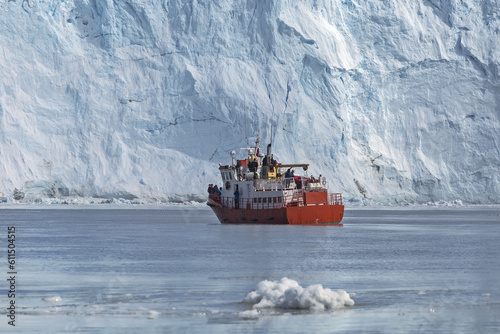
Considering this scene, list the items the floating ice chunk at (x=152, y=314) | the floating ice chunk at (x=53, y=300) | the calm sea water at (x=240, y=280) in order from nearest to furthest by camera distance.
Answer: the calm sea water at (x=240, y=280), the floating ice chunk at (x=152, y=314), the floating ice chunk at (x=53, y=300)

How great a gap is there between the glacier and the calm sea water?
54.8 ft

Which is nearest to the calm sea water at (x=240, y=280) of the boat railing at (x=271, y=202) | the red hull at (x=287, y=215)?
the red hull at (x=287, y=215)

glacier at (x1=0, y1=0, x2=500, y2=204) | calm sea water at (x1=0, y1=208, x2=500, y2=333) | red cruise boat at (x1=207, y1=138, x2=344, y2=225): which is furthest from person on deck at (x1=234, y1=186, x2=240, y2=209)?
glacier at (x1=0, y1=0, x2=500, y2=204)

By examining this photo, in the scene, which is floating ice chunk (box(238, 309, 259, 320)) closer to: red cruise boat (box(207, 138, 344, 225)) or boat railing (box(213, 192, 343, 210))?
red cruise boat (box(207, 138, 344, 225))

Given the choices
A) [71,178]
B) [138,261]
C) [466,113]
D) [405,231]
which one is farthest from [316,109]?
[138,261]

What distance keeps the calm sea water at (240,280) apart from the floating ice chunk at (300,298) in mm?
110

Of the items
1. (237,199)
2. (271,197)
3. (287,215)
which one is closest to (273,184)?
(271,197)

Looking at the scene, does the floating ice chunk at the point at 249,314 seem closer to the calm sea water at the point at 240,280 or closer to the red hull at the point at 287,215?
the calm sea water at the point at 240,280

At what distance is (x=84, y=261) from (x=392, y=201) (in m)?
31.0

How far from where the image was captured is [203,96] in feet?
143

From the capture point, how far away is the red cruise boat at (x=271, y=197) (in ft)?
99.1

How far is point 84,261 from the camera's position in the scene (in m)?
17.1

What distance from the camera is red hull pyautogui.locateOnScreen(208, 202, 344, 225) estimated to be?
30.1 meters

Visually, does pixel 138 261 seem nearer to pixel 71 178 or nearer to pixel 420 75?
pixel 71 178
